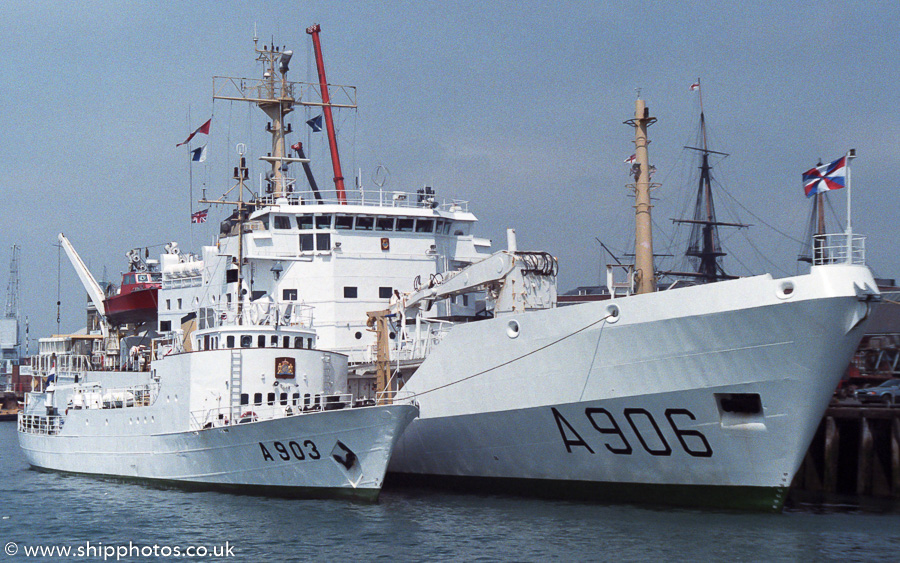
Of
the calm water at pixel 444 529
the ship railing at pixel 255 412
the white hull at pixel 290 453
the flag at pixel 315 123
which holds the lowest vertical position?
the calm water at pixel 444 529

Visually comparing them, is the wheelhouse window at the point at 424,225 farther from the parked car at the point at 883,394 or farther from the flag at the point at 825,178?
the parked car at the point at 883,394

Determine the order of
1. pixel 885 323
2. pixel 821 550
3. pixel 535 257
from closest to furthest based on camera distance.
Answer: pixel 821 550 < pixel 535 257 < pixel 885 323

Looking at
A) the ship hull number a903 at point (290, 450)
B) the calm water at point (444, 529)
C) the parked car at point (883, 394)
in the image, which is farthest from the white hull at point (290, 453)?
the parked car at point (883, 394)

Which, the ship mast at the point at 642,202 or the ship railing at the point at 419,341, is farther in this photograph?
the ship railing at the point at 419,341

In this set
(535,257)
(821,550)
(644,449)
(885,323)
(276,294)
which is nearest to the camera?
(821,550)

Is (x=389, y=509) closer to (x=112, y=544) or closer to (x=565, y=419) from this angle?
(x=565, y=419)

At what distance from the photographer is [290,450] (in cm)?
1975

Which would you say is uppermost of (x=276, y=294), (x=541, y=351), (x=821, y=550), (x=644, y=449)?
(x=276, y=294)

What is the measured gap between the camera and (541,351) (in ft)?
62.5

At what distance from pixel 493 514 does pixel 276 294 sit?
9.39 m

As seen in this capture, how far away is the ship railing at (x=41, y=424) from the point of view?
94.5ft

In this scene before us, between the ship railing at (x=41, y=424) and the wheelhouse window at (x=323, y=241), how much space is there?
9767mm

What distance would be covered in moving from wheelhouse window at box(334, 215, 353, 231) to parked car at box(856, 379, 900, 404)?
14599 mm

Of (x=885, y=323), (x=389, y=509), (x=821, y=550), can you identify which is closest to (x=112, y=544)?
(x=389, y=509)
